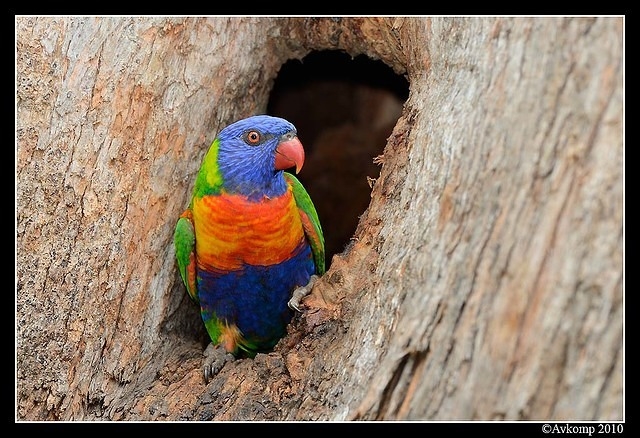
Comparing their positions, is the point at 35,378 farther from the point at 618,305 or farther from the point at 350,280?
the point at 618,305

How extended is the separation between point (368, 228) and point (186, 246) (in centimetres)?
118

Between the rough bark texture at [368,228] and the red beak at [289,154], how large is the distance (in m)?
0.54

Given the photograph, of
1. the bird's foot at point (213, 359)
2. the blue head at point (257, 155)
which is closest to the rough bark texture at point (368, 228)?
the bird's foot at point (213, 359)

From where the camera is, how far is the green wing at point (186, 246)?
3479 mm

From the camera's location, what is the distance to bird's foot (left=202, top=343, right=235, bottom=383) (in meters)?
3.52

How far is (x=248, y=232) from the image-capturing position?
335cm

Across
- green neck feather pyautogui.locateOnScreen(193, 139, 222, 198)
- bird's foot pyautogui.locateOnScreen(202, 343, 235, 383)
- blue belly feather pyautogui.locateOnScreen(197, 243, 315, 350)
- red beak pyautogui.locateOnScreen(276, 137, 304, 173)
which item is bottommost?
bird's foot pyautogui.locateOnScreen(202, 343, 235, 383)

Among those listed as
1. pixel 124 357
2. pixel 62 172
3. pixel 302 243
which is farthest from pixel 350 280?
pixel 62 172

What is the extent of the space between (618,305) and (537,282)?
29 centimetres

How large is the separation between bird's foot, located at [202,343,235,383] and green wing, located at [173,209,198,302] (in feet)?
1.72

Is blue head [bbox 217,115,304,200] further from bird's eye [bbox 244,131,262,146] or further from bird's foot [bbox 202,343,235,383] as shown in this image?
bird's foot [bbox 202,343,235,383]

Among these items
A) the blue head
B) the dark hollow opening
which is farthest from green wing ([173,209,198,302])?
the dark hollow opening

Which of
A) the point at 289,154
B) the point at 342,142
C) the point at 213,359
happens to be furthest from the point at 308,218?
the point at 342,142

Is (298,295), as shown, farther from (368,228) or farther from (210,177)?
(210,177)
